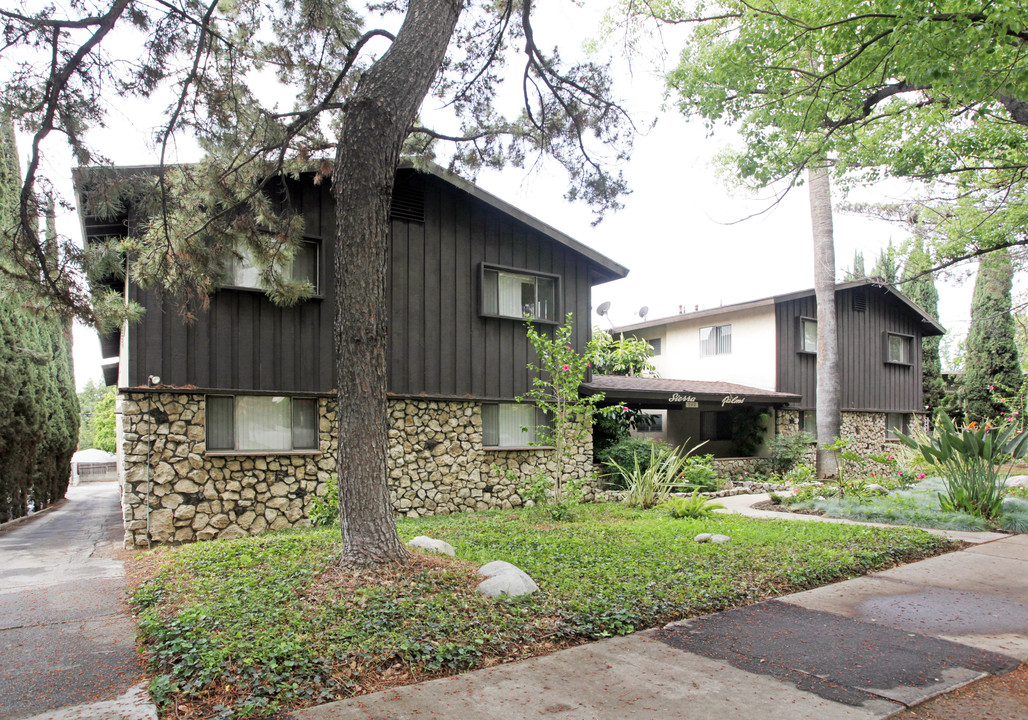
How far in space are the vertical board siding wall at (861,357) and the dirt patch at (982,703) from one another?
607 inches

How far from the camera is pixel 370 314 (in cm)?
558

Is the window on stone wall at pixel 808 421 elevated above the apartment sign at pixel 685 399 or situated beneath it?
situated beneath

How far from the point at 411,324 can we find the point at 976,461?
8.69 meters

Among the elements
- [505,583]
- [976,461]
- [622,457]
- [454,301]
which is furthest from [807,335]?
[505,583]

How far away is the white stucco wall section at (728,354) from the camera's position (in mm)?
18578

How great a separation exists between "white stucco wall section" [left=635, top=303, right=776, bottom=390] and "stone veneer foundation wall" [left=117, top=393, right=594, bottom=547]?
9.29 meters

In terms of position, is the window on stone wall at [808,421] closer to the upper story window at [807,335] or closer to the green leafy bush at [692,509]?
the upper story window at [807,335]

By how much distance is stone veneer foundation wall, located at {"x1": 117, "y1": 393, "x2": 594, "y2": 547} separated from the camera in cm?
857

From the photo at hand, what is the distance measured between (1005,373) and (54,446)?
27.9 metres

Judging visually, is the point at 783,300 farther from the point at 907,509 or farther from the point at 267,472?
the point at 267,472

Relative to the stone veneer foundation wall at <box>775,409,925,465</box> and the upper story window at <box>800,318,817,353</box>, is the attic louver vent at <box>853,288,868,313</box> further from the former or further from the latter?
the stone veneer foundation wall at <box>775,409,925,465</box>

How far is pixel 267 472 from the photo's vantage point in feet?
31.2

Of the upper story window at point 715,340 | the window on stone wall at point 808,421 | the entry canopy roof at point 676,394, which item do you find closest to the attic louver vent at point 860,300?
the window on stone wall at point 808,421

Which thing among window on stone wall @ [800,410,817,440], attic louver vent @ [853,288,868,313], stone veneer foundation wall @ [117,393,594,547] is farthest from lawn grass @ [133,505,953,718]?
attic louver vent @ [853,288,868,313]
